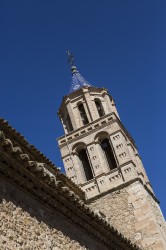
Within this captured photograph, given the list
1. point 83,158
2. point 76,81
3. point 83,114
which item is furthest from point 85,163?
point 76,81

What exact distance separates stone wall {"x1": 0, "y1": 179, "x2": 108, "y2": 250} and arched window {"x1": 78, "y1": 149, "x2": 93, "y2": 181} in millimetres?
8039

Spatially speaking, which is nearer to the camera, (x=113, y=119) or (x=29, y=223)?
(x=29, y=223)

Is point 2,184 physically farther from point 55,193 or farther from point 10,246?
point 55,193

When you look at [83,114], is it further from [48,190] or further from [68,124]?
[48,190]

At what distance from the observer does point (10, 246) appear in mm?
4957

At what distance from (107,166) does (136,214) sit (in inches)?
→ 111

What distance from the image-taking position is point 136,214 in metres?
12.5

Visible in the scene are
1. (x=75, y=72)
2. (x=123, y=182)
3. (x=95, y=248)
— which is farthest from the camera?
(x=75, y=72)

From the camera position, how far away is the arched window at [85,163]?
594 inches

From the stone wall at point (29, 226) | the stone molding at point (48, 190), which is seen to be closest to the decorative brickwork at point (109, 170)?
the stone molding at point (48, 190)

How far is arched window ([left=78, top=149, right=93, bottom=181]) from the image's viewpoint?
1509 centimetres

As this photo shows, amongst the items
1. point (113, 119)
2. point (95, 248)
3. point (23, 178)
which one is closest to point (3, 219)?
point (23, 178)

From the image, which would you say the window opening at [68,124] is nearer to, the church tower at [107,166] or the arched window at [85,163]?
the church tower at [107,166]

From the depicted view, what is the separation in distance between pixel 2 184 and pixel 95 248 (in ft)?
10.4
